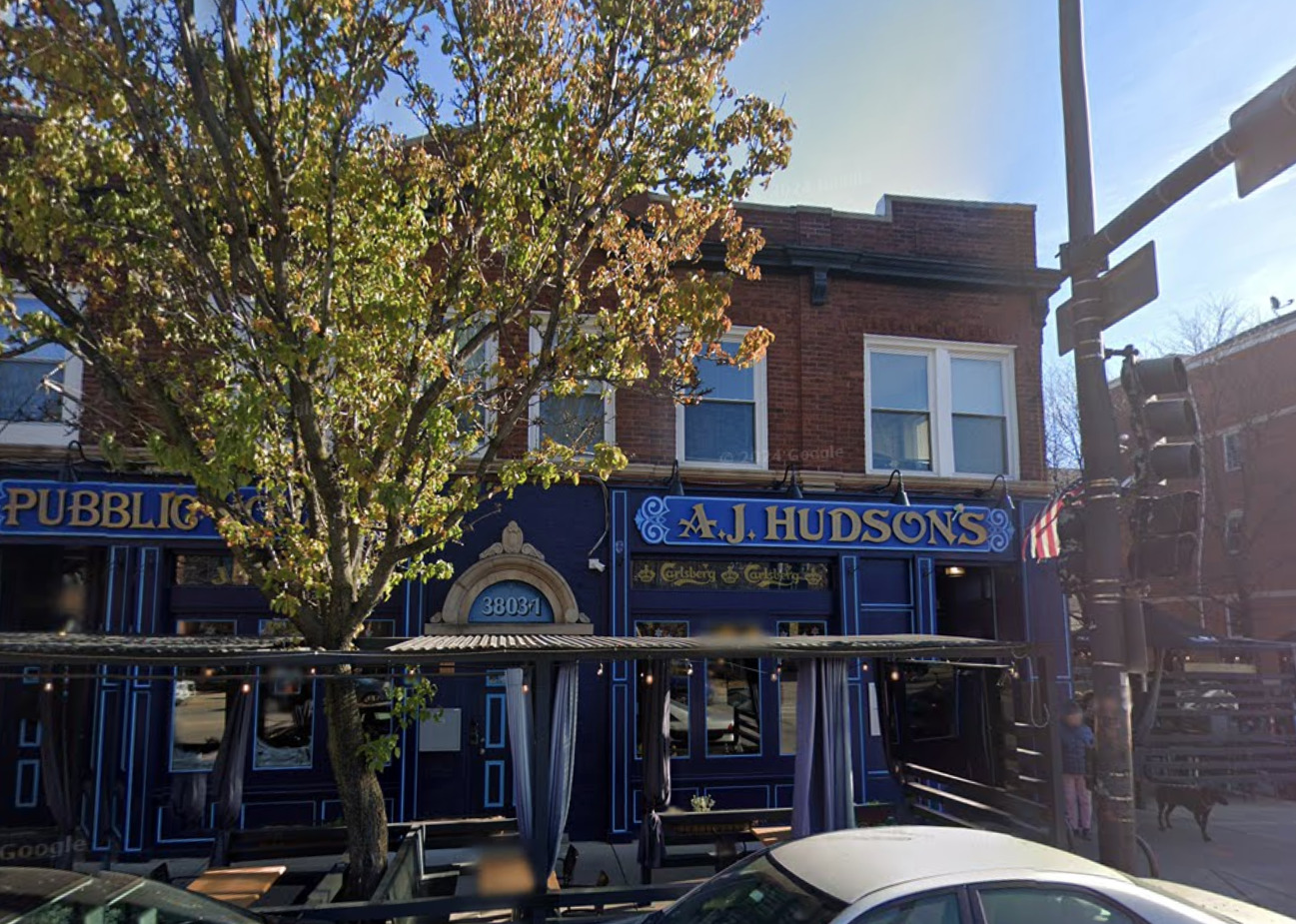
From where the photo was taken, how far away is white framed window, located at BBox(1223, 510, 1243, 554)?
74.2ft

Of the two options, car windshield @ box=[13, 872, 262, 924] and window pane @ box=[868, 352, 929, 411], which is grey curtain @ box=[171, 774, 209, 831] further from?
window pane @ box=[868, 352, 929, 411]

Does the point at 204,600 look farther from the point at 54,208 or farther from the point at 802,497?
the point at 802,497

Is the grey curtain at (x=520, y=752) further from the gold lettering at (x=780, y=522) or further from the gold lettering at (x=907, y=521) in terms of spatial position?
the gold lettering at (x=907, y=521)

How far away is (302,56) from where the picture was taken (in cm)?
677

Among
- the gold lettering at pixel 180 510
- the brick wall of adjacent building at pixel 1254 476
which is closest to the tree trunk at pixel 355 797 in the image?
the gold lettering at pixel 180 510

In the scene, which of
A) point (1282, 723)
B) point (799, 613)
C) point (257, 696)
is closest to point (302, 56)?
point (257, 696)

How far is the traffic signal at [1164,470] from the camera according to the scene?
5836 millimetres

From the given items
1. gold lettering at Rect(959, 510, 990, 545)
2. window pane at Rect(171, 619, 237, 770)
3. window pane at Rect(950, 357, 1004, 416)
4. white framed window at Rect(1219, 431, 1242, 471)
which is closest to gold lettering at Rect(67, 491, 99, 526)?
window pane at Rect(171, 619, 237, 770)

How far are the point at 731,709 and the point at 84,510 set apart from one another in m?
7.98

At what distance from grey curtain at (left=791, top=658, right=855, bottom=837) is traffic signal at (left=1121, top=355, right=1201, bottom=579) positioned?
8.22 ft

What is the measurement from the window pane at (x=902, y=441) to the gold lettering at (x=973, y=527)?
856 mm

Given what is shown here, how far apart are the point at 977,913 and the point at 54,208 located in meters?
7.48

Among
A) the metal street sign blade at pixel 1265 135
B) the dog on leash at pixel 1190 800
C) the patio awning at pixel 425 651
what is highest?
the metal street sign blade at pixel 1265 135

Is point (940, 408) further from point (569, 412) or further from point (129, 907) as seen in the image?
point (129, 907)
